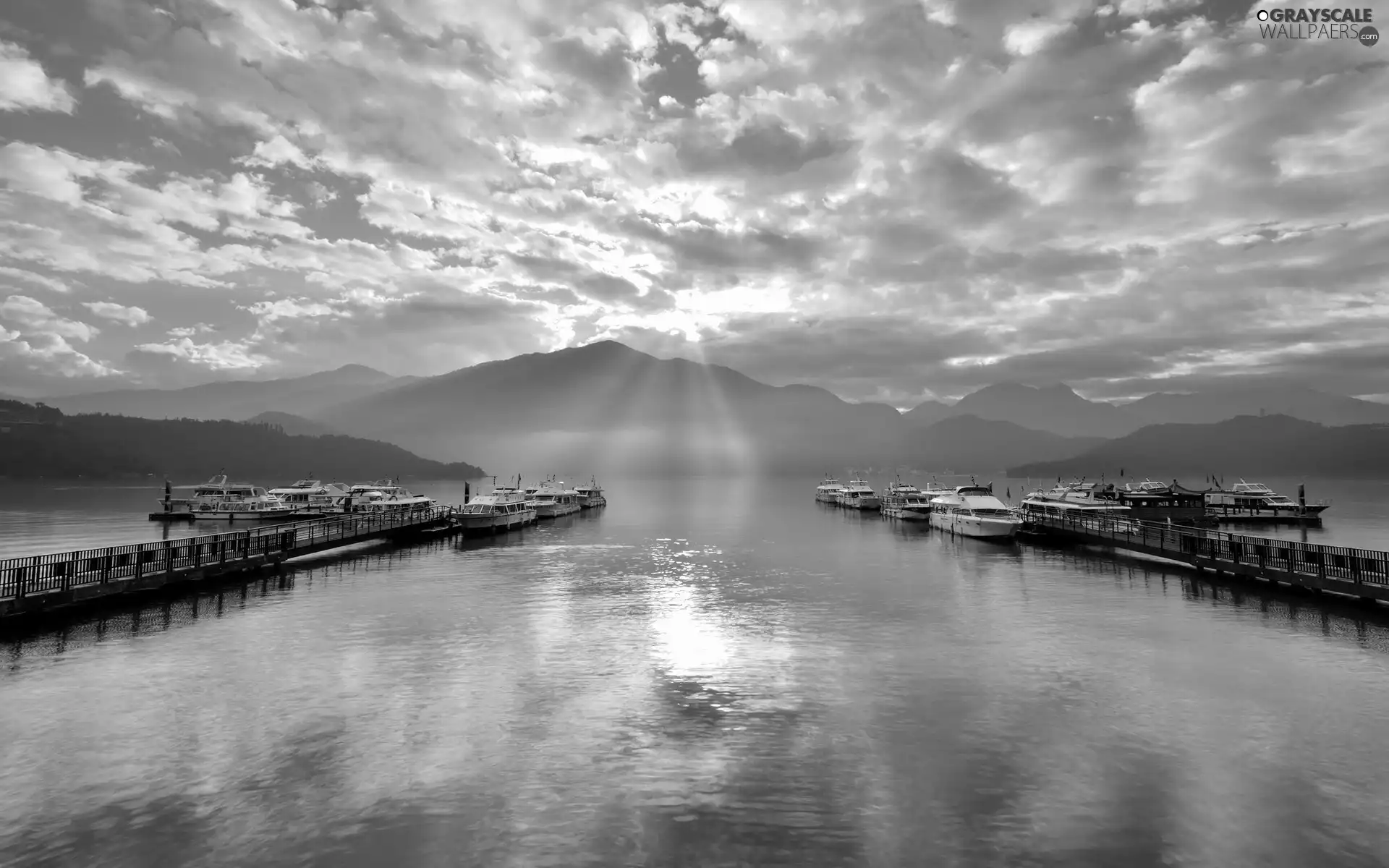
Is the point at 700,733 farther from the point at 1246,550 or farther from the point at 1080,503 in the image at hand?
the point at 1080,503

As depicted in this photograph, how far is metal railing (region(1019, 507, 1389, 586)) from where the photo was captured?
36.5 m

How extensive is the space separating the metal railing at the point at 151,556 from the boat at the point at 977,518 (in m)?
64.8

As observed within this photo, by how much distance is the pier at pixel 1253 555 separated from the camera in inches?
1416

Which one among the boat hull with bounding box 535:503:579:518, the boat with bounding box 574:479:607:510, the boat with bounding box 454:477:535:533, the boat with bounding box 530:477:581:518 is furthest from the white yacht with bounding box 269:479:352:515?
the boat with bounding box 574:479:607:510

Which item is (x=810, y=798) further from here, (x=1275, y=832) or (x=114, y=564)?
(x=114, y=564)

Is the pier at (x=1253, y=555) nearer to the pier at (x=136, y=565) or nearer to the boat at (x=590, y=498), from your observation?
the pier at (x=136, y=565)

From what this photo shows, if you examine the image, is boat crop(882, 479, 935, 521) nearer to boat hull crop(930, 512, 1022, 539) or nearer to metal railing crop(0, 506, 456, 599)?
boat hull crop(930, 512, 1022, 539)

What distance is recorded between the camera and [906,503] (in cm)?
10806

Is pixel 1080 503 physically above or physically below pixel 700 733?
above

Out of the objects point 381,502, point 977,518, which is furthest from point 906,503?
point 381,502

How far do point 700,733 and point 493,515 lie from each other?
68404 mm

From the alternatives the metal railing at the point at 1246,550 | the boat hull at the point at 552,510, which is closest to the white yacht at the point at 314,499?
the boat hull at the point at 552,510

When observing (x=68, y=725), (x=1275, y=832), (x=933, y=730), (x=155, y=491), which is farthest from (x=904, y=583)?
(x=155, y=491)

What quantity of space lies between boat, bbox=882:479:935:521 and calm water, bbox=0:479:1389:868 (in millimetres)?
63063
